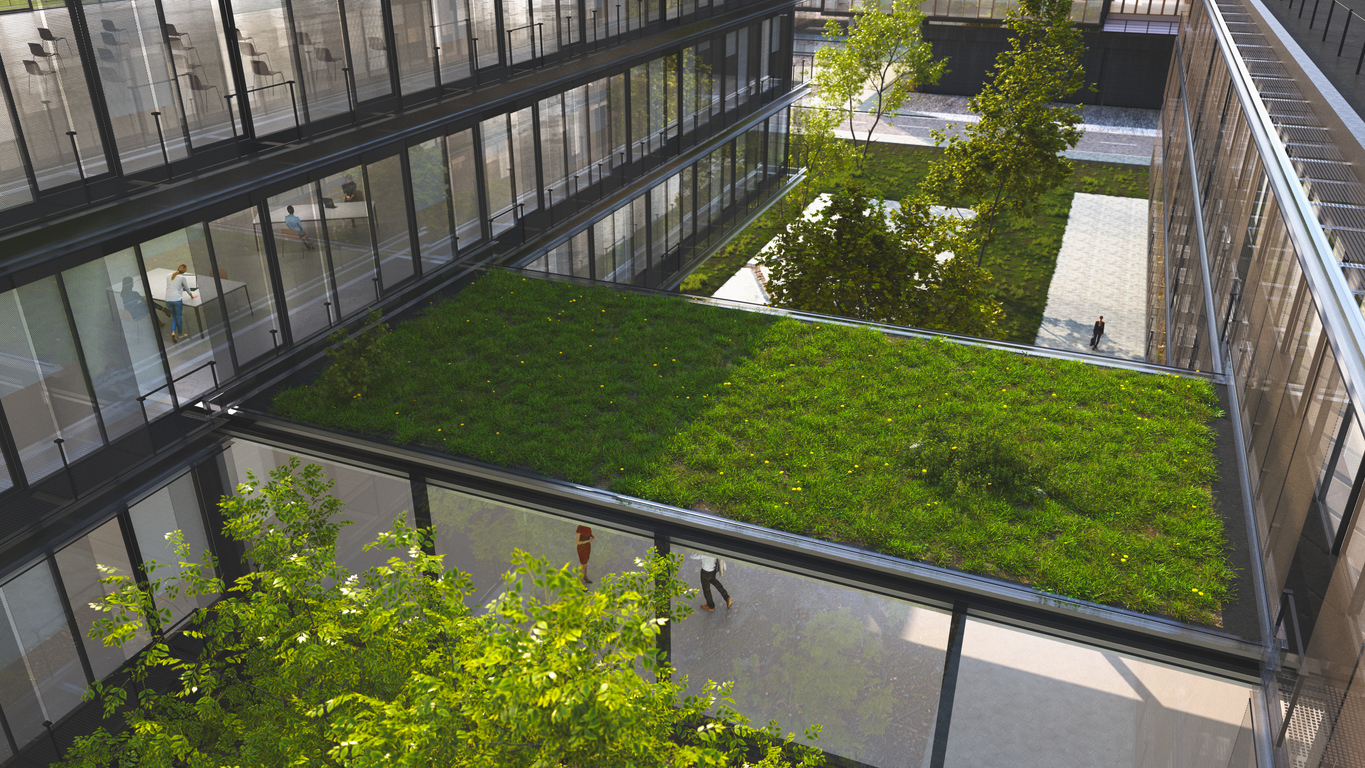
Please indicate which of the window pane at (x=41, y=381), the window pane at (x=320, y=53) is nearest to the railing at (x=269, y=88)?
the window pane at (x=320, y=53)

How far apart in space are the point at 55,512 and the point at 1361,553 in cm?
1315

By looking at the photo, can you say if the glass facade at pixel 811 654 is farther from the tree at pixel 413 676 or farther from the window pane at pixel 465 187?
the window pane at pixel 465 187

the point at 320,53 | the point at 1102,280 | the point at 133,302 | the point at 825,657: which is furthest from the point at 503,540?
the point at 1102,280

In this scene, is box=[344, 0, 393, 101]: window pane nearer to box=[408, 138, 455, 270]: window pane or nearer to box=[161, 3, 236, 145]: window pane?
box=[408, 138, 455, 270]: window pane

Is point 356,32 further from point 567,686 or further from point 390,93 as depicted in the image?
point 567,686

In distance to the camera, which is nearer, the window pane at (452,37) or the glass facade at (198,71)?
the glass facade at (198,71)

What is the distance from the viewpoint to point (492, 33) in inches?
691

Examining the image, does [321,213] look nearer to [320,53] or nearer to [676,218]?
[320,53]

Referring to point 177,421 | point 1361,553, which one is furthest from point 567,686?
point 177,421

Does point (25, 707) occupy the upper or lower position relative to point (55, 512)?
lower

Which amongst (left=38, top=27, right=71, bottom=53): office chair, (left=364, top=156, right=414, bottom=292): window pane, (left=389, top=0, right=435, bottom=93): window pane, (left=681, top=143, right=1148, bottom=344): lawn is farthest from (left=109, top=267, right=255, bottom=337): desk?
(left=681, top=143, right=1148, bottom=344): lawn

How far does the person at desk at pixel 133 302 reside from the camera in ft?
38.2

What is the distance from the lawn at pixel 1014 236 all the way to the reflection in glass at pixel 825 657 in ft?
36.0

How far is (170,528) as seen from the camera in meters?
12.3
